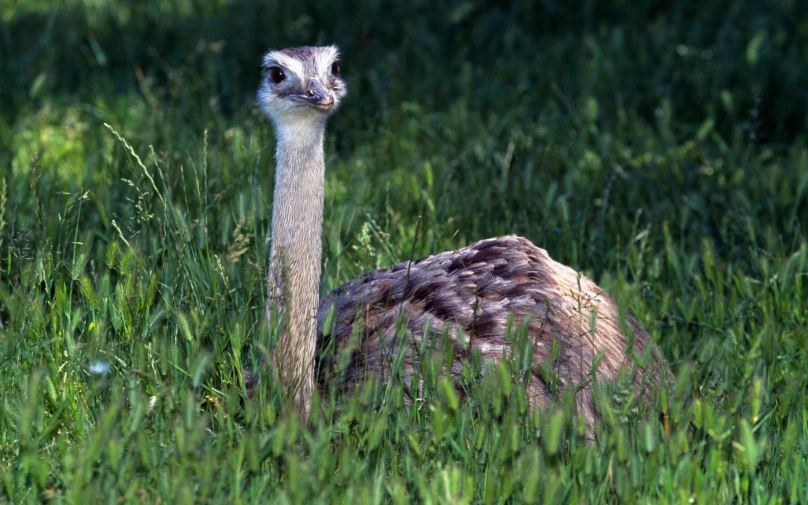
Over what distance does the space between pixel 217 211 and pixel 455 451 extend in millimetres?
2120

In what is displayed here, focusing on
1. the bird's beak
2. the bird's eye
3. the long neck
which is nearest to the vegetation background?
the long neck

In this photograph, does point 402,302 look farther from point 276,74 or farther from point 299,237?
point 276,74

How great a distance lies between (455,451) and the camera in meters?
3.21

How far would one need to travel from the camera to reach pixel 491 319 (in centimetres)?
391

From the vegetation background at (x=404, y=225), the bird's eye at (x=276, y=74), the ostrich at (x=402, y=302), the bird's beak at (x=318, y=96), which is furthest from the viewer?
the bird's eye at (x=276, y=74)

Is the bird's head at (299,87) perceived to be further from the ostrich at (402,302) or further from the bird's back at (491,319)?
the bird's back at (491,319)

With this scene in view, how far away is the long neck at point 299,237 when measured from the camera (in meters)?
3.62

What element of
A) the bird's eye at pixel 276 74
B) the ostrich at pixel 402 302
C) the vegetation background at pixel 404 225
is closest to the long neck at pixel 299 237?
the ostrich at pixel 402 302

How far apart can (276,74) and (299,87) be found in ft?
0.52

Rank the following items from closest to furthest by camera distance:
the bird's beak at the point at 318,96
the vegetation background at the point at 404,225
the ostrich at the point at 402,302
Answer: the vegetation background at the point at 404,225
the ostrich at the point at 402,302
the bird's beak at the point at 318,96

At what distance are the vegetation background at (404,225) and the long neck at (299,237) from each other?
131 millimetres

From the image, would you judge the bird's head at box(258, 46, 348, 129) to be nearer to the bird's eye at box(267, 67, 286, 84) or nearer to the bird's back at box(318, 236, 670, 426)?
the bird's eye at box(267, 67, 286, 84)

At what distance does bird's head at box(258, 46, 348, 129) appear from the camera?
376 centimetres

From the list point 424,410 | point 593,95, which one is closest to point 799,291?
point 424,410
